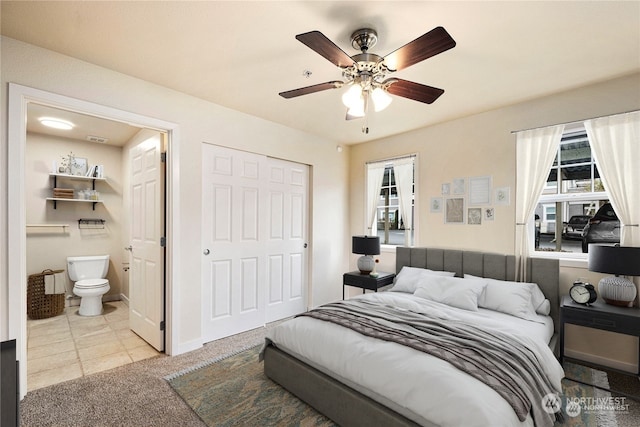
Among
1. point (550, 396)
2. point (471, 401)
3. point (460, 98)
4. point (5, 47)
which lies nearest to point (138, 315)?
point (5, 47)

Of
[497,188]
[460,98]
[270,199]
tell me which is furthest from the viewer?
[270,199]

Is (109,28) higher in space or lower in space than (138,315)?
higher

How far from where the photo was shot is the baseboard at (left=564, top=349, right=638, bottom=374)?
257 cm

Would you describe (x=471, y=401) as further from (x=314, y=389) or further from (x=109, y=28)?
(x=109, y=28)

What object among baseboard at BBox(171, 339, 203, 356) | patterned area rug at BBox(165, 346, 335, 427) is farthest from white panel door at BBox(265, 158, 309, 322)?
patterned area rug at BBox(165, 346, 335, 427)

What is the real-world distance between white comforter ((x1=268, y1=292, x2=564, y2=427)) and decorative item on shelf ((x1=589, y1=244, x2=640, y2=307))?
59 centimetres

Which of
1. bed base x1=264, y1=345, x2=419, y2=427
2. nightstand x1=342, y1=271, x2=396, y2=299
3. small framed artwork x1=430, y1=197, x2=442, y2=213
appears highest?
small framed artwork x1=430, y1=197, x2=442, y2=213

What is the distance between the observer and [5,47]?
6.84ft

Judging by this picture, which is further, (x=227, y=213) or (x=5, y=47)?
(x=227, y=213)

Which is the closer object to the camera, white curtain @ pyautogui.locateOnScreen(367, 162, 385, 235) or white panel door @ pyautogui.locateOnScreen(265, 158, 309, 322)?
white panel door @ pyautogui.locateOnScreen(265, 158, 309, 322)

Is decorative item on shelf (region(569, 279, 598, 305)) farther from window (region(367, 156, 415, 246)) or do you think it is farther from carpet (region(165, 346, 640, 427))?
window (region(367, 156, 415, 246))

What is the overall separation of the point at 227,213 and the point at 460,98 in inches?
111

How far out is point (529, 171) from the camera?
3.09m


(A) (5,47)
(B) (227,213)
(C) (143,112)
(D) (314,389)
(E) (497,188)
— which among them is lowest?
(D) (314,389)
